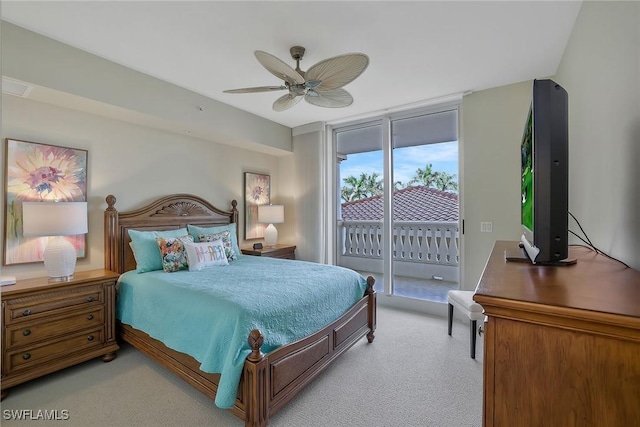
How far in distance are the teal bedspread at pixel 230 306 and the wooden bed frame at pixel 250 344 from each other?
0.24ft

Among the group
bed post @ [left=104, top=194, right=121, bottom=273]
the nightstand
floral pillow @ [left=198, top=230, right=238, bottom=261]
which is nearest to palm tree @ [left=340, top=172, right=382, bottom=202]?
the nightstand

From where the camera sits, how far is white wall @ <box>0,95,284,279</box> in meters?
2.46

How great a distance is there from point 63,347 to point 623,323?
322 cm

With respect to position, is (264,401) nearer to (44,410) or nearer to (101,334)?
(44,410)

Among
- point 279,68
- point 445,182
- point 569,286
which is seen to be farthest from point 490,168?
point 569,286

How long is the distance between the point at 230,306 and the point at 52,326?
158 cm

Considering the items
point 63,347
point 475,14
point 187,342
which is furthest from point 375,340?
point 475,14

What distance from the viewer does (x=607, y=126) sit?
1396mm

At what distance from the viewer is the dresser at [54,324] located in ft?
6.57

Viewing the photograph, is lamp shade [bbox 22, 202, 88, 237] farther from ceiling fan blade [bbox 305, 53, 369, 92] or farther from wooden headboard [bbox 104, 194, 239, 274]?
ceiling fan blade [bbox 305, 53, 369, 92]

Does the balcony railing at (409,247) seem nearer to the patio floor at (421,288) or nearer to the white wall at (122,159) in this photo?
the patio floor at (421,288)

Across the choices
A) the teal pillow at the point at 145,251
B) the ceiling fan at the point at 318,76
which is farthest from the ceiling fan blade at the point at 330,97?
the teal pillow at the point at 145,251

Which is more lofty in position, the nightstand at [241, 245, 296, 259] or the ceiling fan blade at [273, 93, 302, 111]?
the ceiling fan blade at [273, 93, 302, 111]

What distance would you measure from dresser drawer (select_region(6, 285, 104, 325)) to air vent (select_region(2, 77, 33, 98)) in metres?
1.60
